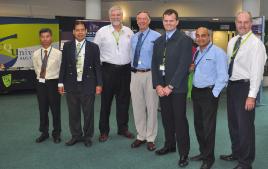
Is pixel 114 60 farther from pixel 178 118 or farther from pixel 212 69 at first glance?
pixel 212 69

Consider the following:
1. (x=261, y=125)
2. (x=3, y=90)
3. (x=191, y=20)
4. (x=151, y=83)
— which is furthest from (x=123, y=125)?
(x=191, y=20)

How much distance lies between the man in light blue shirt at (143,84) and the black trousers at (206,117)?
0.71m

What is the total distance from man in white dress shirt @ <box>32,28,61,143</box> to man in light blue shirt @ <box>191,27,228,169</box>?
1.80m

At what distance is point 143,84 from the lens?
3865mm

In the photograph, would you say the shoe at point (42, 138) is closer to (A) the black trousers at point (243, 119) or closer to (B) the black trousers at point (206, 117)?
(B) the black trousers at point (206, 117)

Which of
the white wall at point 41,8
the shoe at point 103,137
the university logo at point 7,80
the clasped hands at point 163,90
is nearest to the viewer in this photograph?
the clasped hands at point 163,90

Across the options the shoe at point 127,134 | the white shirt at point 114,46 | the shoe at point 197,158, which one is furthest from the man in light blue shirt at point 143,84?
the shoe at point 197,158

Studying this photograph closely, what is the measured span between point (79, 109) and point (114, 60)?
761 millimetres

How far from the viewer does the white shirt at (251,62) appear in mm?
2906

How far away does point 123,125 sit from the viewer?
4.45 metres

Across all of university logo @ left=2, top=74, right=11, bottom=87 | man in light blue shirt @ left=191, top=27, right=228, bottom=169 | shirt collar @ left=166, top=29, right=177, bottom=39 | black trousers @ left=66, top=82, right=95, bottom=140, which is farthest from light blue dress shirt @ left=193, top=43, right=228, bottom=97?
university logo @ left=2, top=74, right=11, bottom=87

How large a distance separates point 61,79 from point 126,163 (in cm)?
131

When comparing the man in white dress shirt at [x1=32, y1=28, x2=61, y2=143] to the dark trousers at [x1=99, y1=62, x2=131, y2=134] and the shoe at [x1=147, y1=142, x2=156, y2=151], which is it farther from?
the shoe at [x1=147, y1=142, x2=156, y2=151]

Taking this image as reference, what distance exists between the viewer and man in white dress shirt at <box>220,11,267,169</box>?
2920 mm
